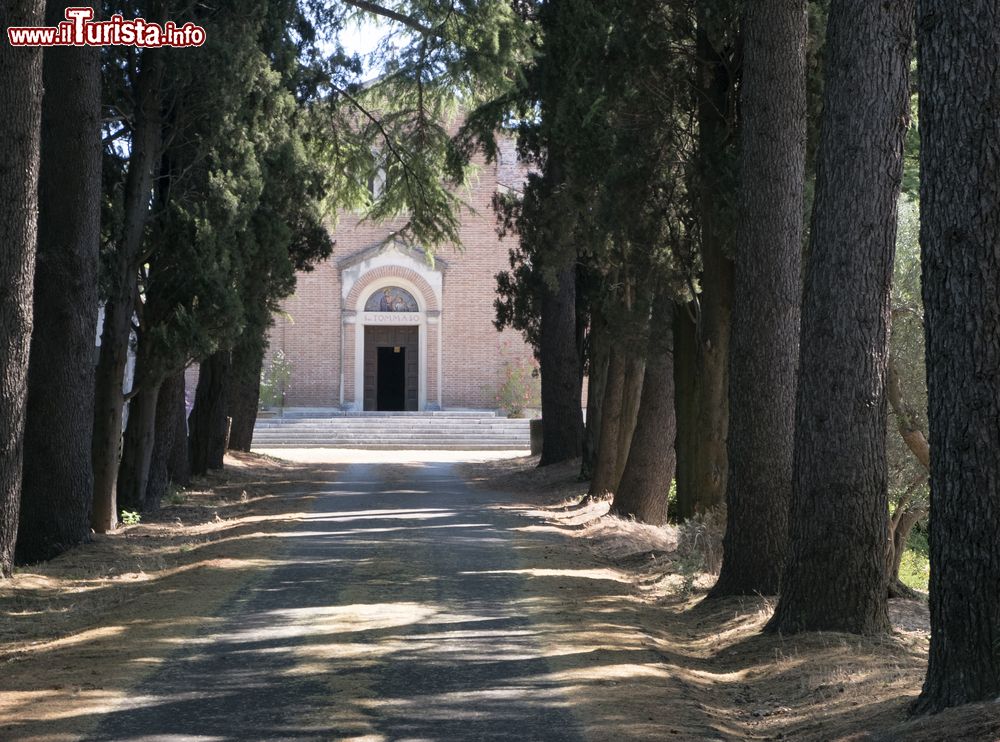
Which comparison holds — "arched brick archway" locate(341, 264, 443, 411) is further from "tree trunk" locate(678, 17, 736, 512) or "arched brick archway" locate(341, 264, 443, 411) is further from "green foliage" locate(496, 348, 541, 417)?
"tree trunk" locate(678, 17, 736, 512)

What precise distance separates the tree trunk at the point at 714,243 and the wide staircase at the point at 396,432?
25839 mm

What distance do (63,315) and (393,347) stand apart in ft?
104

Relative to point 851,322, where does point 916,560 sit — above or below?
below

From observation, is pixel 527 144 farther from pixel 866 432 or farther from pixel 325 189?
pixel 866 432

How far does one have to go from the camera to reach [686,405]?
45.2 feet

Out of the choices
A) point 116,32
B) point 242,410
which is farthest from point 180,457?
point 242,410

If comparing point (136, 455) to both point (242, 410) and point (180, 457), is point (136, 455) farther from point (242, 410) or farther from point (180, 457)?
point (242, 410)

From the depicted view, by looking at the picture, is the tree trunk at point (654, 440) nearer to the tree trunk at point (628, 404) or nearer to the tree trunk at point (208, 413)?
the tree trunk at point (628, 404)

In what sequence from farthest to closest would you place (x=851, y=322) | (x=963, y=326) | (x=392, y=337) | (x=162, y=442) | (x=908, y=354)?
1. (x=392, y=337)
2. (x=162, y=442)
3. (x=908, y=354)
4. (x=851, y=322)
5. (x=963, y=326)

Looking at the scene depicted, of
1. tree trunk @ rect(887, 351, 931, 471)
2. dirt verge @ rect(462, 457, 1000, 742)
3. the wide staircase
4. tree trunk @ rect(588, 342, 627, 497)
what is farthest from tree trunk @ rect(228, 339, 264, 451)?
dirt verge @ rect(462, 457, 1000, 742)

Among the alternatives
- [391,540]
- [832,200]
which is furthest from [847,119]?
[391,540]

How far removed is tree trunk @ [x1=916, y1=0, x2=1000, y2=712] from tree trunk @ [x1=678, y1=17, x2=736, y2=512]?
6.10 m

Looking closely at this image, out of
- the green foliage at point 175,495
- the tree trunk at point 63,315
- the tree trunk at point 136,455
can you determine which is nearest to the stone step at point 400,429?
the green foliage at point 175,495

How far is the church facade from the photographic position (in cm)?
4412
